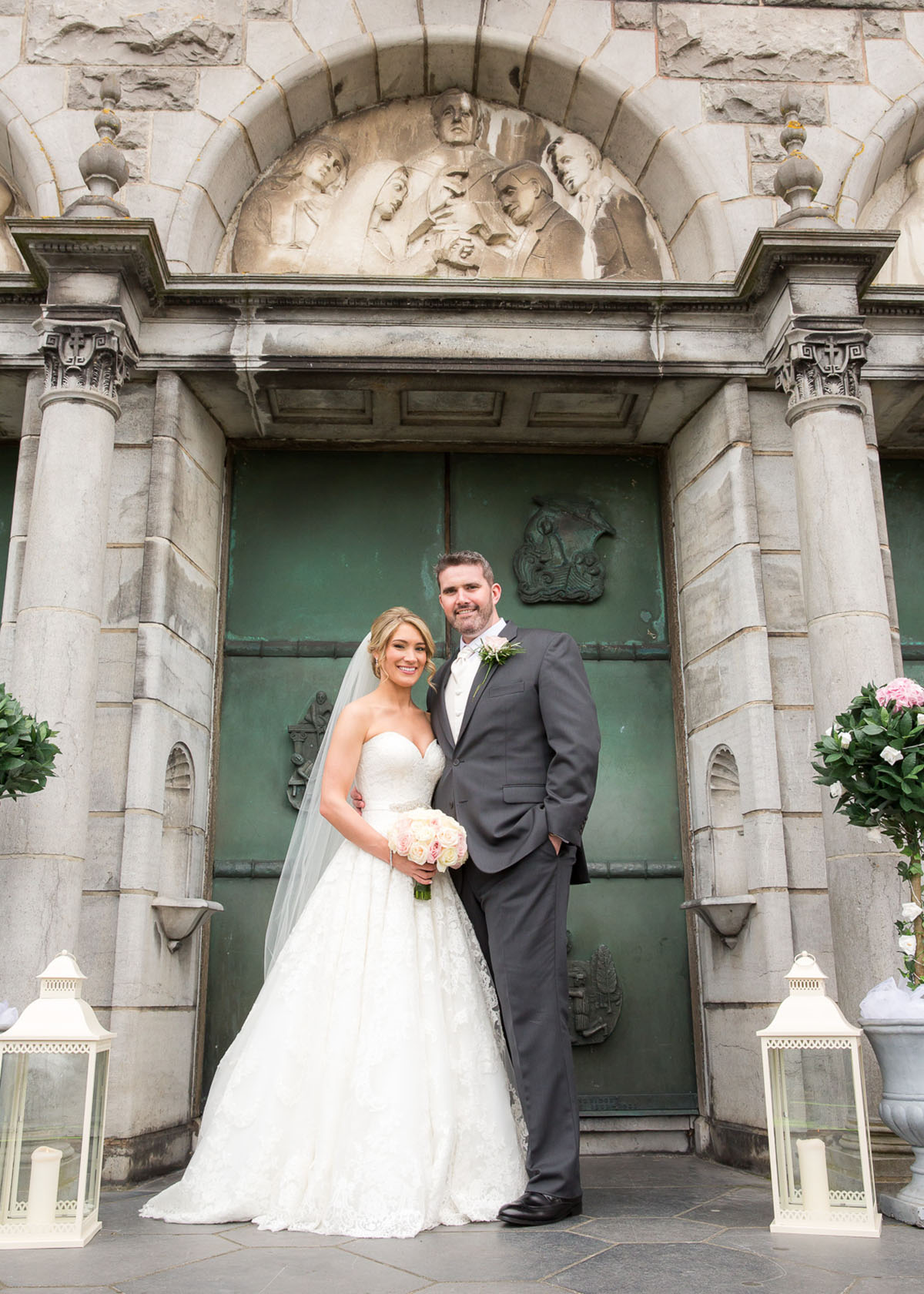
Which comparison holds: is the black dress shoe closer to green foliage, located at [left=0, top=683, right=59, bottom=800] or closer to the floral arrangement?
the floral arrangement

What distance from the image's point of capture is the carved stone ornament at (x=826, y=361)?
538cm

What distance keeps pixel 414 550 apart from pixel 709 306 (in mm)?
2154

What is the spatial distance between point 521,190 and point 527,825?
4257 millimetres

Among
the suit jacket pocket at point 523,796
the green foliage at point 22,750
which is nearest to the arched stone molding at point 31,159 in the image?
the green foliage at point 22,750

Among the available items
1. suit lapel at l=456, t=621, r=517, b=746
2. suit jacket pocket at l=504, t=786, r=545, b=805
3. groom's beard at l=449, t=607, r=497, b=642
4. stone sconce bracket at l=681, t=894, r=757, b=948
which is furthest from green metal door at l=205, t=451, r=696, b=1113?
suit jacket pocket at l=504, t=786, r=545, b=805

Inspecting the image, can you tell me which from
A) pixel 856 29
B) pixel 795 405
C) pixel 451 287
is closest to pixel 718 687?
pixel 795 405

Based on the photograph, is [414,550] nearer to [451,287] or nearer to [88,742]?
[451,287]

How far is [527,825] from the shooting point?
155 inches

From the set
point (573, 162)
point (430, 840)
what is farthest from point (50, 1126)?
point (573, 162)

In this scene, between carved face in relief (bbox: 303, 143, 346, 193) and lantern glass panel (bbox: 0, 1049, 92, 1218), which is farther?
carved face in relief (bbox: 303, 143, 346, 193)

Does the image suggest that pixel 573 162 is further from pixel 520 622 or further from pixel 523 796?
pixel 523 796

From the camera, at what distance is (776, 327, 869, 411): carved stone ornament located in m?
5.38

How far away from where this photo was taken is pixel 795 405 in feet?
17.9

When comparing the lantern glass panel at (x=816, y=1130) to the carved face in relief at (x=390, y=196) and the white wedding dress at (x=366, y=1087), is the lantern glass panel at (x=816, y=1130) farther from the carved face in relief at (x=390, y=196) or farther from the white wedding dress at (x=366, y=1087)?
the carved face in relief at (x=390, y=196)
